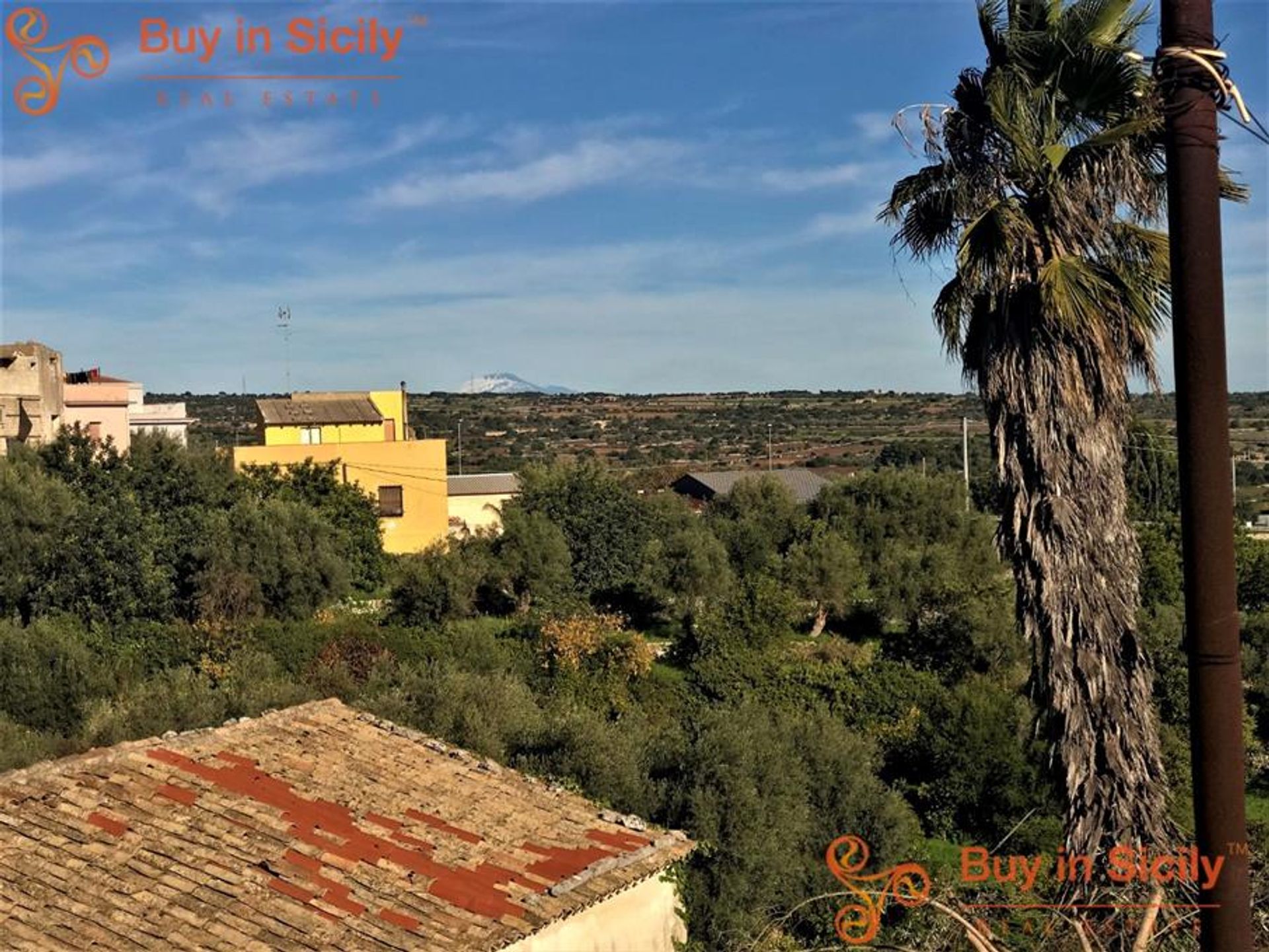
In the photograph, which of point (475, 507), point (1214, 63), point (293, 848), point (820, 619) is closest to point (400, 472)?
point (475, 507)

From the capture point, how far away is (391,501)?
47375 millimetres

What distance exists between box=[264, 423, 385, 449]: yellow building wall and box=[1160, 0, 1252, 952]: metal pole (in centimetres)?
5276

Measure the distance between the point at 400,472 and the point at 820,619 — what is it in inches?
696

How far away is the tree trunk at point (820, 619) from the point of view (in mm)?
37125

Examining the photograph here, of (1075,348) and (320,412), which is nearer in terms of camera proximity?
(1075,348)

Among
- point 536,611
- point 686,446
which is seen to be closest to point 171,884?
point 536,611

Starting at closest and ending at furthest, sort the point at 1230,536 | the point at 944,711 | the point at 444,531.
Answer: the point at 1230,536 < the point at 944,711 < the point at 444,531

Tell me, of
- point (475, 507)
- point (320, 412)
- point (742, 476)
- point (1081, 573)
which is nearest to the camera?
point (1081, 573)

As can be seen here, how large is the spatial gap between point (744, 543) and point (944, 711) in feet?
56.7

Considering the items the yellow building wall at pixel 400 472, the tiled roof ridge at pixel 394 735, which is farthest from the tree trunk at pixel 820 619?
the tiled roof ridge at pixel 394 735

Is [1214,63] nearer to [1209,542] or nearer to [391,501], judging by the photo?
[1209,542]

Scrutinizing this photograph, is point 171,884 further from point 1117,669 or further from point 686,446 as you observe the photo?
point 686,446

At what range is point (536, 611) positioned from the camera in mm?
34188

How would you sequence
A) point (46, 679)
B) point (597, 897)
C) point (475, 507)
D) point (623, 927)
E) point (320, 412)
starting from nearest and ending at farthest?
point (597, 897)
point (623, 927)
point (46, 679)
point (475, 507)
point (320, 412)
